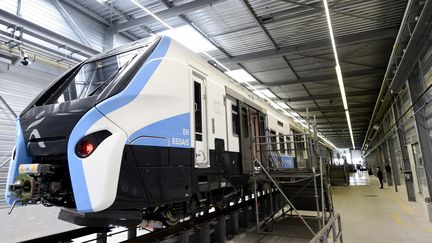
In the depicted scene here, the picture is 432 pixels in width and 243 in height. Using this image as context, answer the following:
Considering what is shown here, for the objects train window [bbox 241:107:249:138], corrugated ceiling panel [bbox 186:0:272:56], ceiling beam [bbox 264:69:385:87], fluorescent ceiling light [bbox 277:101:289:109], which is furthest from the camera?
fluorescent ceiling light [bbox 277:101:289:109]

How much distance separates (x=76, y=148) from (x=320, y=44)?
8.83 metres

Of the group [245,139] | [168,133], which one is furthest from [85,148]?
[245,139]

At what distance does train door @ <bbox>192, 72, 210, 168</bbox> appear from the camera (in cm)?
420

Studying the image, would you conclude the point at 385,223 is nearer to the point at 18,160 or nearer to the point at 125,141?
the point at 125,141

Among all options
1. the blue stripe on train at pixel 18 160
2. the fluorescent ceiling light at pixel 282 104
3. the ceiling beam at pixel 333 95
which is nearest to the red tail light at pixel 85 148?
the blue stripe on train at pixel 18 160

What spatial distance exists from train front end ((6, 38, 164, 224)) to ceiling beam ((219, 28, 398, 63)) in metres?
6.94

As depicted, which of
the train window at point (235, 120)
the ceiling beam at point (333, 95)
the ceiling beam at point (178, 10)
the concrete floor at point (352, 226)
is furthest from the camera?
the ceiling beam at point (333, 95)

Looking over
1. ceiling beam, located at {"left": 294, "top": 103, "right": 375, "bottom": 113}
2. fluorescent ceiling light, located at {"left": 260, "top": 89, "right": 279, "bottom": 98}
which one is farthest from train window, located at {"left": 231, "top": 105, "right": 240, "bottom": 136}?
ceiling beam, located at {"left": 294, "top": 103, "right": 375, "bottom": 113}

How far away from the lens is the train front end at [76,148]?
2707 millimetres

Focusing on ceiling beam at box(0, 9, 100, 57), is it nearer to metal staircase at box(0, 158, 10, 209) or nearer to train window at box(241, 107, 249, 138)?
metal staircase at box(0, 158, 10, 209)

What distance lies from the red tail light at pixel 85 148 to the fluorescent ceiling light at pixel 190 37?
19.8 ft

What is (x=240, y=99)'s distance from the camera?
20.0ft

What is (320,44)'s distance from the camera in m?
9.41

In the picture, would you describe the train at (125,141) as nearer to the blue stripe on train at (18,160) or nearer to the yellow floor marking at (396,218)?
the blue stripe on train at (18,160)
